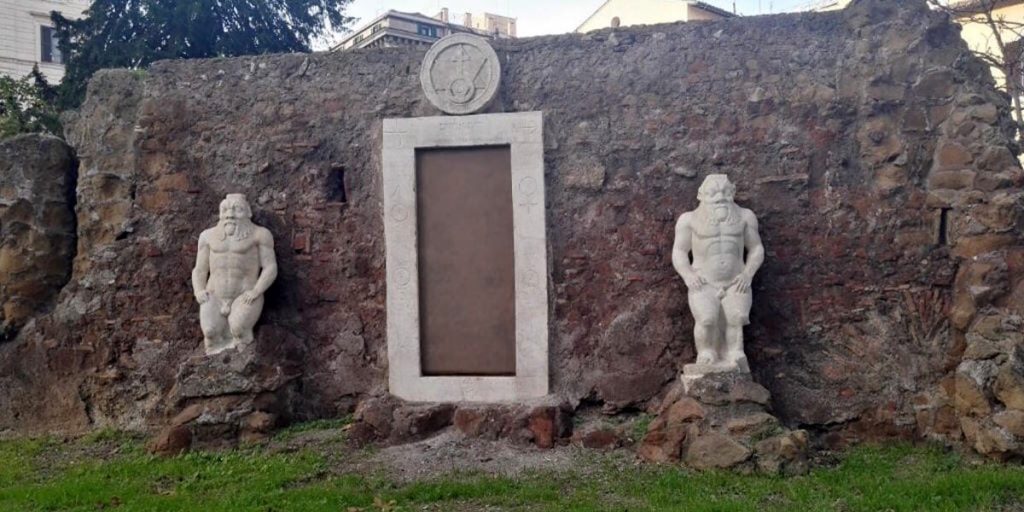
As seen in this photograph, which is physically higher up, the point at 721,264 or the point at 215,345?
the point at 721,264

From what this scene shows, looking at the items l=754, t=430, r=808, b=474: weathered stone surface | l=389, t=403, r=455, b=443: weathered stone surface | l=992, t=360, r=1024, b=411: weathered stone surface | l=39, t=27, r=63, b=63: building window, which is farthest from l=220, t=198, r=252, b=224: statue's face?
l=39, t=27, r=63, b=63: building window

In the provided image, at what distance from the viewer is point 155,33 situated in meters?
13.7

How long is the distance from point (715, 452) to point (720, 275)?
1121 mm

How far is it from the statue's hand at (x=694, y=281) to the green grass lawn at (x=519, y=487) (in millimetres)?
1148

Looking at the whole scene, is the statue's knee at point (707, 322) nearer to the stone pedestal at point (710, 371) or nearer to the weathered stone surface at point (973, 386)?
the stone pedestal at point (710, 371)

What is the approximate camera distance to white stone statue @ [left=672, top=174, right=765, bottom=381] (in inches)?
218

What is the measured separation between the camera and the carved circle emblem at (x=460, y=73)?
6.27 metres

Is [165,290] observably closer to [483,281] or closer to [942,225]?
[483,281]

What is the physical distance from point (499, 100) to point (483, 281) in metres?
1.28

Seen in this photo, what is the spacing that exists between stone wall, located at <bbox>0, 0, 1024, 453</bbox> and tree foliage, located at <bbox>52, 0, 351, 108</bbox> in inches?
285

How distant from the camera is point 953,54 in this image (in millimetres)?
5922

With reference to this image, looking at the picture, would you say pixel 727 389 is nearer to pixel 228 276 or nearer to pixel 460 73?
pixel 460 73

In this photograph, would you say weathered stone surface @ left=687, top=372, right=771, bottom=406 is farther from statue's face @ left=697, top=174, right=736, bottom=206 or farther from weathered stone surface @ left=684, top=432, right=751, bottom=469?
statue's face @ left=697, top=174, right=736, bottom=206

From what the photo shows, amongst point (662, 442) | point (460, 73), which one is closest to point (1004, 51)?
point (460, 73)
